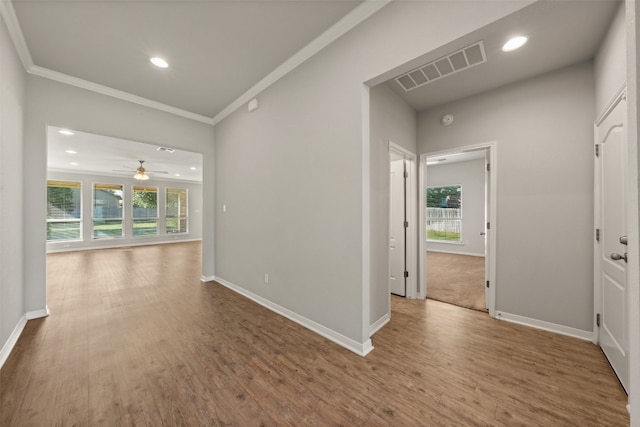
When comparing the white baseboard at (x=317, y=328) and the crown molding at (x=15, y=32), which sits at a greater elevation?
the crown molding at (x=15, y=32)

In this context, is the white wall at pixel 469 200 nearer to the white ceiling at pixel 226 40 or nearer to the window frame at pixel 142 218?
the white ceiling at pixel 226 40

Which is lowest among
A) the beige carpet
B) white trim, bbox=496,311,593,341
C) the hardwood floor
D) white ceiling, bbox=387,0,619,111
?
the hardwood floor

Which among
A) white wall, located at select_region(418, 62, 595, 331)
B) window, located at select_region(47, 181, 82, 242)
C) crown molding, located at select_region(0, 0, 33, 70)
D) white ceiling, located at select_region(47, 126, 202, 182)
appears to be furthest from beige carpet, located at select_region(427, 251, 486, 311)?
window, located at select_region(47, 181, 82, 242)

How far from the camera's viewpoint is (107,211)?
8938 millimetres

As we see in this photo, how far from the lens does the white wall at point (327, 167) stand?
1.86 m

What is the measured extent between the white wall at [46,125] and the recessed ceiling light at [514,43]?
4590 mm

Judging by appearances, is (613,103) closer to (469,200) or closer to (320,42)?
(320,42)

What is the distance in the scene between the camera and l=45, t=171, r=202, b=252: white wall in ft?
27.0

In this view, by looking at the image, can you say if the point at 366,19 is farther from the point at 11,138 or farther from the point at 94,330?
the point at 94,330

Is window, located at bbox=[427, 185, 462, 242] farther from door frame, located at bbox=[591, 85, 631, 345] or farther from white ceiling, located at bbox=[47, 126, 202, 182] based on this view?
white ceiling, located at bbox=[47, 126, 202, 182]

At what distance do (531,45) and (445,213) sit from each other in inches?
242

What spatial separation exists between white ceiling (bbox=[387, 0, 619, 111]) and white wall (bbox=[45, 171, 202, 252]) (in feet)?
34.2

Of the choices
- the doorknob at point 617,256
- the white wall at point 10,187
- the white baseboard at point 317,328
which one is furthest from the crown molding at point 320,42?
the white baseboard at point 317,328

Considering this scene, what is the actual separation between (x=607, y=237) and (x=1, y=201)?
5272mm
